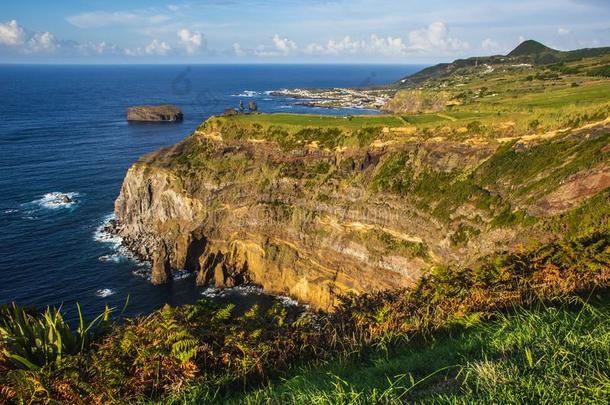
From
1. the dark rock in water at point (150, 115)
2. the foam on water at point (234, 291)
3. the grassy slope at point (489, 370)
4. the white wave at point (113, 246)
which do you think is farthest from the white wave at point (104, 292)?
the dark rock in water at point (150, 115)

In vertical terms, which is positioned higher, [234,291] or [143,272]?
[143,272]

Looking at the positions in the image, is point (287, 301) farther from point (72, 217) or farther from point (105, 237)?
point (72, 217)

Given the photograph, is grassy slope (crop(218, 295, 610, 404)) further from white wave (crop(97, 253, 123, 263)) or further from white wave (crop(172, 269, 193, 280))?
Answer: white wave (crop(97, 253, 123, 263))

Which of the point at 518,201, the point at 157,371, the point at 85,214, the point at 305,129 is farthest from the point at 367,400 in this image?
the point at 85,214

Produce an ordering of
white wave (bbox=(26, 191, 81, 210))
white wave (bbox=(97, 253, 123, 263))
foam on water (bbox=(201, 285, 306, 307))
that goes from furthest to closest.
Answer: white wave (bbox=(26, 191, 81, 210)), white wave (bbox=(97, 253, 123, 263)), foam on water (bbox=(201, 285, 306, 307))

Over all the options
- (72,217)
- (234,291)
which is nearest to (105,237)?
(72,217)

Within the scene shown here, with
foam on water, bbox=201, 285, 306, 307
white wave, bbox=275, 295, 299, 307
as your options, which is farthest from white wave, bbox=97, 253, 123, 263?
white wave, bbox=275, 295, 299, 307

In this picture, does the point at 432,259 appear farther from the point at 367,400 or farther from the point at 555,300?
the point at 367,400

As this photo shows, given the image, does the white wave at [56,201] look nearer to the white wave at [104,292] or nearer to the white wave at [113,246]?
the white wave at [113,246]
